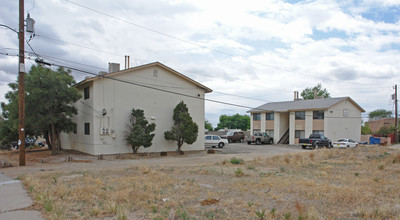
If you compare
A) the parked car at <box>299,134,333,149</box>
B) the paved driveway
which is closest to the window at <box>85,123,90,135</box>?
the paved driveway

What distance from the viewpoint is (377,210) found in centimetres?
639

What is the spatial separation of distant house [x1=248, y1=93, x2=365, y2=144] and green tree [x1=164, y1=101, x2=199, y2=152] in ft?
73.9

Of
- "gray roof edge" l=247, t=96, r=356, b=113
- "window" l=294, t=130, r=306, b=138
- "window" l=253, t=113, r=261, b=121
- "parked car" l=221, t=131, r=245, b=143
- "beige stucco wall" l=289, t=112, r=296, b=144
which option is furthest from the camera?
"window" l=253, t=113, r=261, b=121

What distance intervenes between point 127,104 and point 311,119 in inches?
1096

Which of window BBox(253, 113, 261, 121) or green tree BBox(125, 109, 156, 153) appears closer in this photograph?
green tree BBox(125, 109, 156, 153)

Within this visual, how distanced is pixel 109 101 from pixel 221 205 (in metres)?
16.7

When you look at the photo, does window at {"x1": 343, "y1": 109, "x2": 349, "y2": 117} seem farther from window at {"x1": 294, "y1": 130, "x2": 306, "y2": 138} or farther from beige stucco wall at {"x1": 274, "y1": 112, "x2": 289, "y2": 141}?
beige stucco wall at {"x1": 274, "y1": 112, "x2": 289, "y2": 141}

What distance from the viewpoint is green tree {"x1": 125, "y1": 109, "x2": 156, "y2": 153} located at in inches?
854

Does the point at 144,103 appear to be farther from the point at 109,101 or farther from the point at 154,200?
the point at 154,200

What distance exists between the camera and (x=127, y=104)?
74.8ft

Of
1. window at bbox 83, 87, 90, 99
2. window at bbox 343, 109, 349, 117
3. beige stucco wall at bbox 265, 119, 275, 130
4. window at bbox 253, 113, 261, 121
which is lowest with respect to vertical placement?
beige stucco wall at bbox 265, 119, 275, 130

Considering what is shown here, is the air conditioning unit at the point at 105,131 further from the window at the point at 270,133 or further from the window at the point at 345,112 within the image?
the window at the point at 345,112

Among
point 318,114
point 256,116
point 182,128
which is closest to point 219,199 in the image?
point 182,128

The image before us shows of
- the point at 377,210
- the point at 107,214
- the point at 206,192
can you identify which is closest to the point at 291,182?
the point at 206,192
